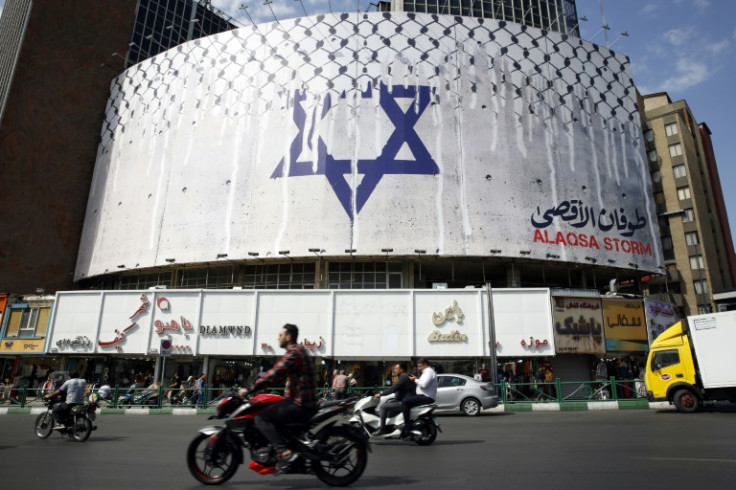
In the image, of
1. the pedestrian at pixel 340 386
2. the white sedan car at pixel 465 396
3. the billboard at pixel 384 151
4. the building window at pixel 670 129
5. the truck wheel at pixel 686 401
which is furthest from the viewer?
the building window at pixel 670 129

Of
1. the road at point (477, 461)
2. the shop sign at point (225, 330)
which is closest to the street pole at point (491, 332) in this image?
the road at point (477, 461)

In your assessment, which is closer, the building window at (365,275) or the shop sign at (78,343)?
the shop sign at (78,343)

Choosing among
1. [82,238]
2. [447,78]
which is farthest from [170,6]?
[447,78]

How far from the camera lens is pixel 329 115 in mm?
27969

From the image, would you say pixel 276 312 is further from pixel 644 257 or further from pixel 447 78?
pixel 644 257

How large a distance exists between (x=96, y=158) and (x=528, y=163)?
29363 millimetres

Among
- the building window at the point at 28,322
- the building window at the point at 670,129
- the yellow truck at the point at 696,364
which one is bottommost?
the yellow truck at the point at 696,364

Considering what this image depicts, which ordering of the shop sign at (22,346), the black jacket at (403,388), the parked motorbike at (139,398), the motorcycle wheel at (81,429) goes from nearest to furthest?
the black jacket at (403,388), the motorcycle wheel at (81,429), the parked motorbike at (139,398), the shop sign at (22,346)

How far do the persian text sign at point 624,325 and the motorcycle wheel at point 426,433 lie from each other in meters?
18.3

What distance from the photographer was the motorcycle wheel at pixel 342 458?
4.79 m

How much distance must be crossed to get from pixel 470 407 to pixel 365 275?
13149 mm

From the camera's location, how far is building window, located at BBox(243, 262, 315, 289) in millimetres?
27062

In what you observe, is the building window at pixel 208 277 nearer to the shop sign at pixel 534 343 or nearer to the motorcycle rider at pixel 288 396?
the shop sign at pixel 534 343

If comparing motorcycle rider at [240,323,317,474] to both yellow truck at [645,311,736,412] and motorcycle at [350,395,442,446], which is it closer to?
motorcycle at [350,395,442,446]
